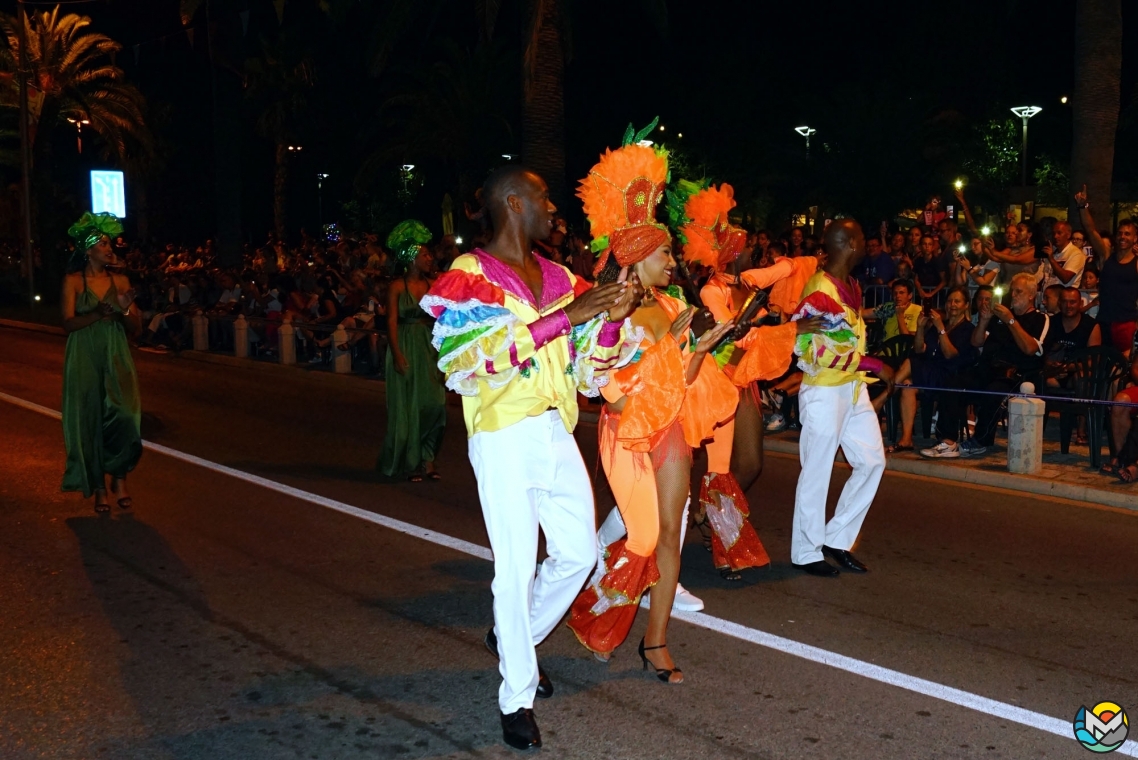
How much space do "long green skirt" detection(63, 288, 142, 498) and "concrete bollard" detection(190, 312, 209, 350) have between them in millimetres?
14432

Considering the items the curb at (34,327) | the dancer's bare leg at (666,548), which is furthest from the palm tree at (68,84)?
the dancer's bare leg at (666,548)

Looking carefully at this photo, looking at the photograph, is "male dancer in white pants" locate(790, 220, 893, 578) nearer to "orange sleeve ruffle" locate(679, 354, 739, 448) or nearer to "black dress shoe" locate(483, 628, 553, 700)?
"orange sleeve ruffle" locate(679, 354, 739, 448)

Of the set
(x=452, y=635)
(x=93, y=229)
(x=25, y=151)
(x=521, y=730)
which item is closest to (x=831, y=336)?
(x=452, y=635)

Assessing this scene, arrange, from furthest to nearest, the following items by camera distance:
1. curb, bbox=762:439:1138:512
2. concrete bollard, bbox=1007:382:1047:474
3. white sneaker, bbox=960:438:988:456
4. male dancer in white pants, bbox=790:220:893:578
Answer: white sneaker, bbox=960:438:988:456 < concrete bollard, bbox=1007:382:1047:474 < curb, bbox=762:439:1138:512 < male dancer in white pants, bbox=790:220:893:578

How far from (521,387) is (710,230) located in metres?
2.45

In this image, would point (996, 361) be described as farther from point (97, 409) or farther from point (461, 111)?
point (461, 111)

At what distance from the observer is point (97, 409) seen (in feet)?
30.6

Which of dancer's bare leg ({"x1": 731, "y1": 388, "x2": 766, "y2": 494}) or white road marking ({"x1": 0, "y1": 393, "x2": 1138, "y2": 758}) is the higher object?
dancer's bare leg ({"x1": 731, "y1": 388, "x2": 766, "y2": 494})

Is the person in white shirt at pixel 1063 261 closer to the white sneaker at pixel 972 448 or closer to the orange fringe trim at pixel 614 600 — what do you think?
the white sneaker at pixel 972 448

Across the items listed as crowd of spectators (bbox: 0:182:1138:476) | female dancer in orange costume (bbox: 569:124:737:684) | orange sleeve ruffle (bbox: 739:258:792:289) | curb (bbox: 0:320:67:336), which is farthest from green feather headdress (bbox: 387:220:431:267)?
curb (bbox: 0:320:67:336)

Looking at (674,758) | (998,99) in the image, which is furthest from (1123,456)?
(998,99)

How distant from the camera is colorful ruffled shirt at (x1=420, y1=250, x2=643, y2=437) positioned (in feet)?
15.5

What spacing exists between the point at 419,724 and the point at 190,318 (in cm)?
2042

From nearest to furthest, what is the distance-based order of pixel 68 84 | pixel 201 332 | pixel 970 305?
pixel 970 305
pixel 201 332
pixel 68 84
